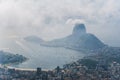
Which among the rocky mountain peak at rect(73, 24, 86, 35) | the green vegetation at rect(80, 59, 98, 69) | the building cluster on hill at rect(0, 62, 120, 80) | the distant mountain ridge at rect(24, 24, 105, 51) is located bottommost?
the building cluster on hill at rect(0, 62, 120, 80)

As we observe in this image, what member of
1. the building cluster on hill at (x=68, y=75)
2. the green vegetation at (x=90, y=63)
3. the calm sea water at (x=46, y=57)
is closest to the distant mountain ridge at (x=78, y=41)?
the calm sea water at (x=46, y=57)

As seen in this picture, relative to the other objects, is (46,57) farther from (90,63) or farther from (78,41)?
(78,41)

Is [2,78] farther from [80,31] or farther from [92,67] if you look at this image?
[80,31]

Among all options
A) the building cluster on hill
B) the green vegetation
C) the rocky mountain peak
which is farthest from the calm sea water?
the rocky mountain peak

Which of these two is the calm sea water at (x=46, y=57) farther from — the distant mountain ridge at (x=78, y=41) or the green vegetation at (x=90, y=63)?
the distant mountain ridge at (x=78, y=41)

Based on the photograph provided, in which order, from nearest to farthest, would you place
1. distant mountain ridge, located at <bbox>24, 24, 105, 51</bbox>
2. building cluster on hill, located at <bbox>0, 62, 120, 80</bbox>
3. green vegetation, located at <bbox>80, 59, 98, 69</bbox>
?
building cluster on hill, located at <bbox>0, 62, 120, 80</bbox>, green vegetation, located at <bbox>80, 59, 98, 69</bbox>, distant mountain ridge, located at <bbox>24, 24, 105, 51</bbox>

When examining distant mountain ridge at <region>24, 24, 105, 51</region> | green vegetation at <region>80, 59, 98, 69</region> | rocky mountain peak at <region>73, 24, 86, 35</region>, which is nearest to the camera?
green vegetation at <region>80, 59, 98, 69</region>

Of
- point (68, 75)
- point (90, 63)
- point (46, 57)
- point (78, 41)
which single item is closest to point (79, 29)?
point (78, 41)

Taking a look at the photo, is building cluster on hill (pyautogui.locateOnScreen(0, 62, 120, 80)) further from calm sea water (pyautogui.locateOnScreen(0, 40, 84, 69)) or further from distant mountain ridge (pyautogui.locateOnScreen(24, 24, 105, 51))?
distant mountain ridge (pyautogui.locateOnScreen(24, 24, 105, 51))
